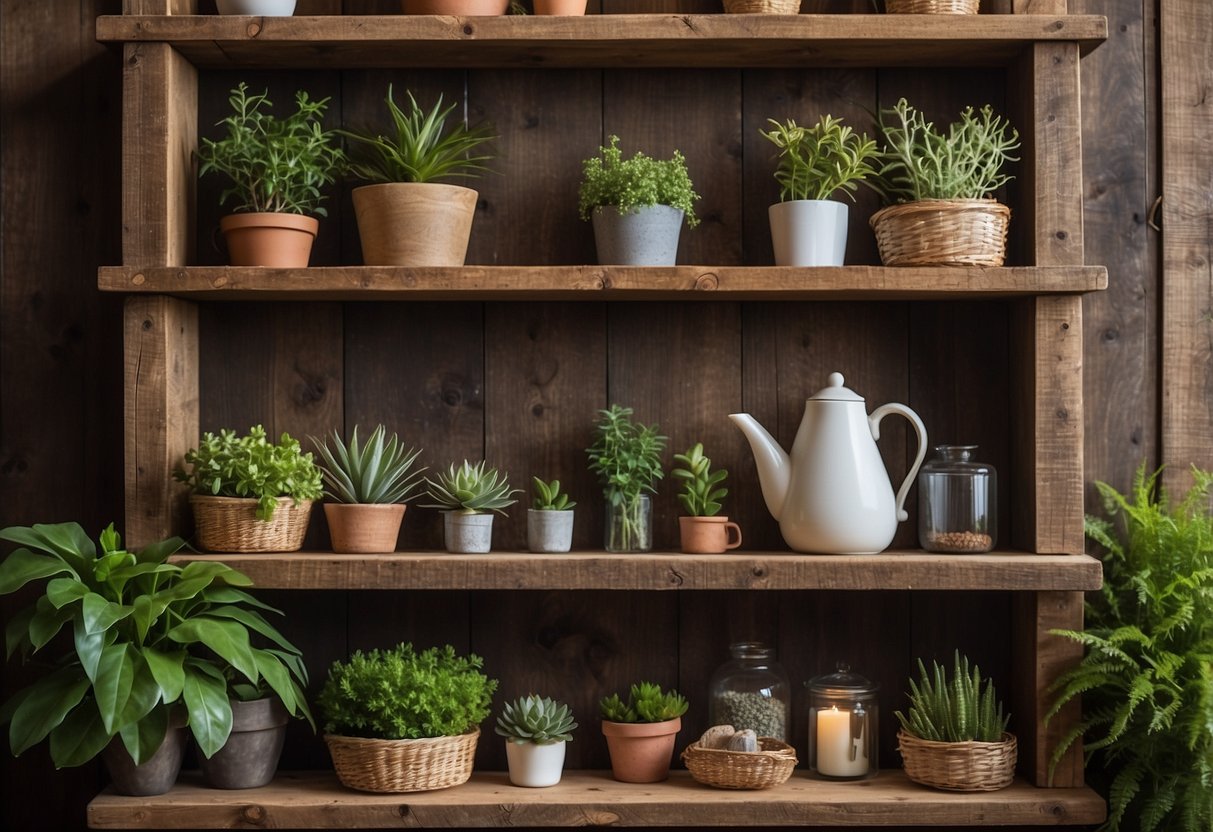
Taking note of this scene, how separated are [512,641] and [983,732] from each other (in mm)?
833

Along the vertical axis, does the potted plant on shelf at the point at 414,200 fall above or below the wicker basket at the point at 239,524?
above

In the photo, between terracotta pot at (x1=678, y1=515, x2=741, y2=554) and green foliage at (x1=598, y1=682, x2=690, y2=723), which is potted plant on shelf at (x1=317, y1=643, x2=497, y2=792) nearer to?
green foliage at (x1=598, y1=682, x2=690, y2=723)

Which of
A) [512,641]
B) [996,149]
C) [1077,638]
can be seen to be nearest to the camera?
[1077,638]

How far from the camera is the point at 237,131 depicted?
198 centimetres

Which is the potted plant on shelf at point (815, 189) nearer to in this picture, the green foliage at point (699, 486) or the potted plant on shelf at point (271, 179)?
the green foliage at point (699, 486)

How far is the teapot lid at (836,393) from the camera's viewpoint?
199 cm

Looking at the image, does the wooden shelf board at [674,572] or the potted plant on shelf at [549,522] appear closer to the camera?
the wooden shelf board at [674,572]

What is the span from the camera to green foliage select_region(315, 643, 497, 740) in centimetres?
186

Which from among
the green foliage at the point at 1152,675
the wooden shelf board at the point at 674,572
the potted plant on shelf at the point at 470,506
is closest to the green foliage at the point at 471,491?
the potted plant on shelf at the point at 470,506

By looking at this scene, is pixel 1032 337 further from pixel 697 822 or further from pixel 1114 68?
pixel 697 822

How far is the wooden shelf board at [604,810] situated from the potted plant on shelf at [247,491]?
42 cm

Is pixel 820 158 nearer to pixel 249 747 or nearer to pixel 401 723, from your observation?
pixel 401 723

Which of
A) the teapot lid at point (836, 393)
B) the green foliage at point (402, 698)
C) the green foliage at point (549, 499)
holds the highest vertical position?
the teapot lid at point (836, 393)

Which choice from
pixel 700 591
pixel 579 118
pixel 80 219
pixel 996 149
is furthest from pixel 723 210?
pixel 80 219
